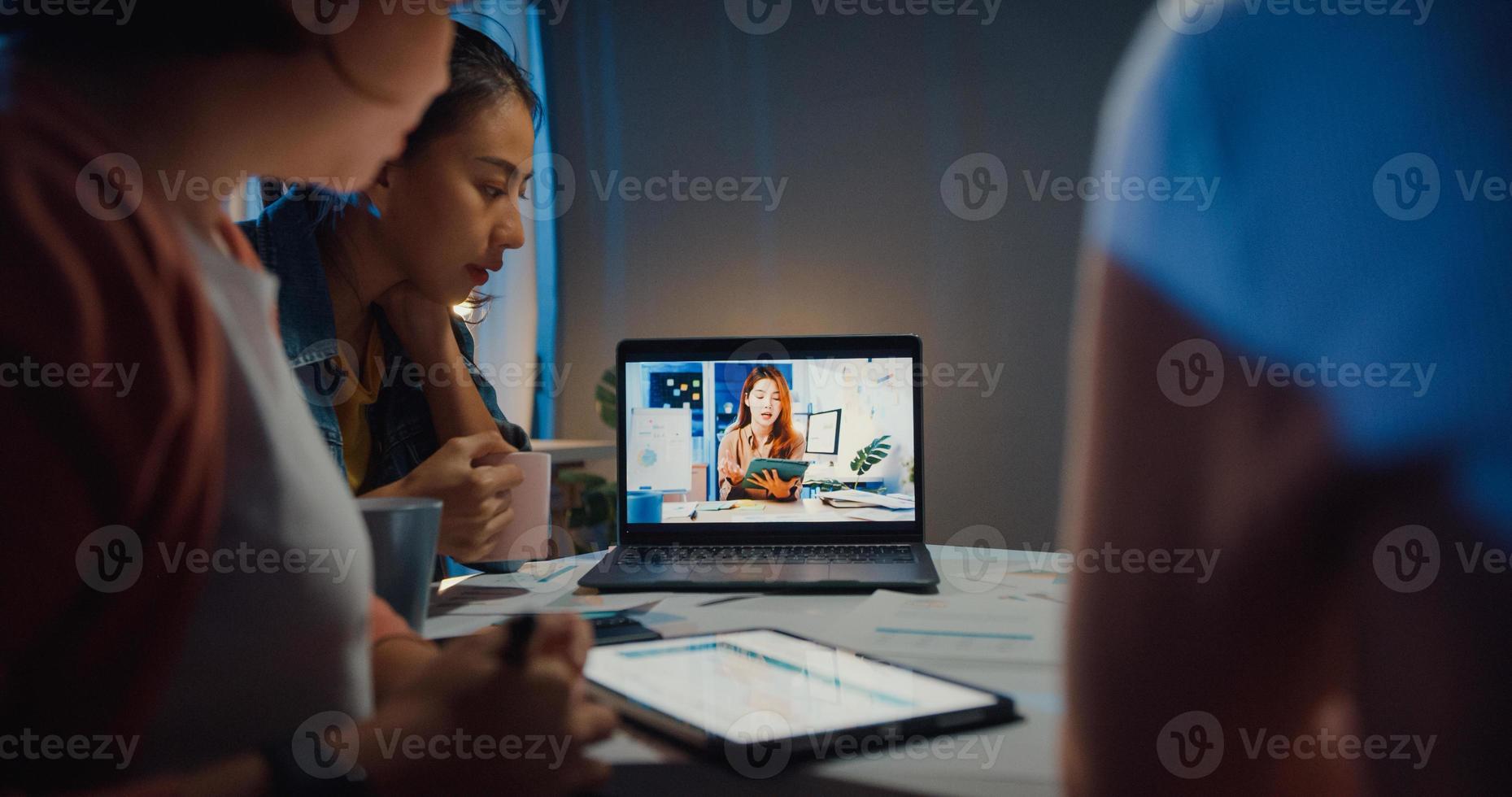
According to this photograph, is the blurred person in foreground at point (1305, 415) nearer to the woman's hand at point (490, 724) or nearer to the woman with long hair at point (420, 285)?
the woman's hand at point (490, 724)

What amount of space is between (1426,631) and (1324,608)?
26 millimetres

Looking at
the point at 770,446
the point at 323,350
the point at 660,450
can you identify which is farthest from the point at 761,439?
the point at 323,350

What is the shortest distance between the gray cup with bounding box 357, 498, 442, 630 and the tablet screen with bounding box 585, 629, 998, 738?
8 centimetres

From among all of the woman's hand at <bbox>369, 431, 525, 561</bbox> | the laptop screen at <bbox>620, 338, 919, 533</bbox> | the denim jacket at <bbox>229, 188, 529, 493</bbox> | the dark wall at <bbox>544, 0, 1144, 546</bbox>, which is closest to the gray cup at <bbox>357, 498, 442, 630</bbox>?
the denim jacket at <bbox>229, 188, 529, 493</bbox>

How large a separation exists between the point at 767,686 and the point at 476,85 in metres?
0.59

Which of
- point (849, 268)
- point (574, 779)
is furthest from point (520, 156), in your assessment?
point (849, 268)

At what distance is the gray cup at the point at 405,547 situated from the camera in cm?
31

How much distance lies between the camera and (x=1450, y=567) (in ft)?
0.76

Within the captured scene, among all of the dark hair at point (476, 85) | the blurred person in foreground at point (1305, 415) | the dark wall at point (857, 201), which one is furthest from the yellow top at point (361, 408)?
the dark wall at point (857, 201)

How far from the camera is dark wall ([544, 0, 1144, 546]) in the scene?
6.23 ft

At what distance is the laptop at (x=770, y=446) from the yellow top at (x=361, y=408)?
0.86ft

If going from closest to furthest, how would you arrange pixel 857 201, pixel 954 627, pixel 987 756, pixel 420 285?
pixel 987 756 < pixel 954 627 < pixel 420 285 < pixel 857 201

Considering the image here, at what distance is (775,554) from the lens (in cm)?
83

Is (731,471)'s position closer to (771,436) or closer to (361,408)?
(771,436)
